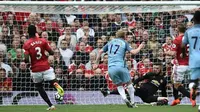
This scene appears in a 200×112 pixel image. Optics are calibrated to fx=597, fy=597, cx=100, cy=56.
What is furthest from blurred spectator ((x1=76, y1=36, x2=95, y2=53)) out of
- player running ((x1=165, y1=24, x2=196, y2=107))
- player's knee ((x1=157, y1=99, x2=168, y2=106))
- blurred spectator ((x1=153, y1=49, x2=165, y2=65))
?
player running ((x1=165, y1=24, x2=196, y2=107))

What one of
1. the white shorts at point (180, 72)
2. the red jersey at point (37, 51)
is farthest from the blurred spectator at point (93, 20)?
the red jersey at point (37, 51)

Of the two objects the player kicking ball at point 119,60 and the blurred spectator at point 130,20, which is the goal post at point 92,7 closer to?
the blurred spectator at point 130,20

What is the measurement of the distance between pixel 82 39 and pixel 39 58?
3.09 m

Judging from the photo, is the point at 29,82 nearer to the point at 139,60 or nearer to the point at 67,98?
the point at 67,98

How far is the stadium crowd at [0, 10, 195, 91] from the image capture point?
1727 cm

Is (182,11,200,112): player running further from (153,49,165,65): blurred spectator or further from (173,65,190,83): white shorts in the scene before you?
(153,49,165,65): blurred spectator

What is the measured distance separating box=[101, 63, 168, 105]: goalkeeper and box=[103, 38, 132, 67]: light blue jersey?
1687 millimetres

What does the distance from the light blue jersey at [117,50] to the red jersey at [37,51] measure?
5.29ft

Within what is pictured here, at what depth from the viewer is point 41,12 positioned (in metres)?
17.1

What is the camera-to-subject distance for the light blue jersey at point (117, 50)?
48.9 feet

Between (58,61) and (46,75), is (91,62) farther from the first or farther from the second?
(46,75)

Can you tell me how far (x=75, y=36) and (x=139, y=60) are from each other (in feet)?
6.59

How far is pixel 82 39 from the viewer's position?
17609 millimetres

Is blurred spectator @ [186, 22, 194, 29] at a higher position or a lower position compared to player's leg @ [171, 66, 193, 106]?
higher
